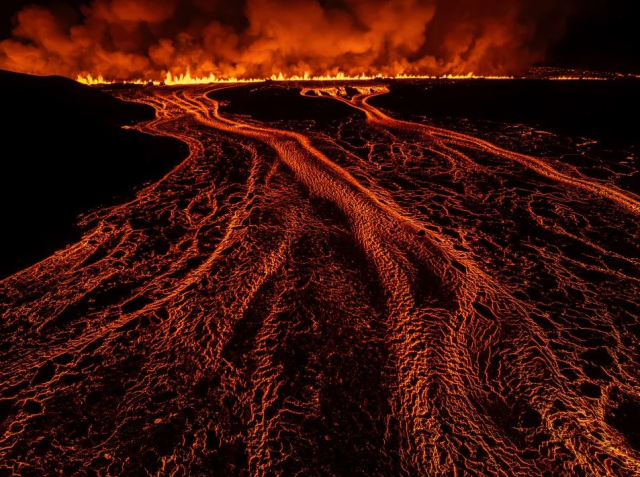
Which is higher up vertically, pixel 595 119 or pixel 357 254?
pixel 595 119

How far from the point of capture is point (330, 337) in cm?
203

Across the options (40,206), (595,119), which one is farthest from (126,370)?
(595,119)

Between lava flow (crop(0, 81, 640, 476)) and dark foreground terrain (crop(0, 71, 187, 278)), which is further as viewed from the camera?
dark foreground terrain (crop(0, 71, 187, 278))

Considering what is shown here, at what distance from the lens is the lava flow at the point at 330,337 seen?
4.84ft

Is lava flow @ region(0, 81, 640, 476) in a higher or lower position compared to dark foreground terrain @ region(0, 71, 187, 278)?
lower

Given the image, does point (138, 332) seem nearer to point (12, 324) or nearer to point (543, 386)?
point (12, 324)

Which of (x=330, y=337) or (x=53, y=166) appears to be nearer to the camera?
(x=330, y=337)

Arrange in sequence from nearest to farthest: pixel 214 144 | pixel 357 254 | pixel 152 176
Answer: pixel 357 254
pixel 152 176
pixel 214 144

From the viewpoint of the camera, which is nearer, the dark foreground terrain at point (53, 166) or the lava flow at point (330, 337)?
the lava flow at point (330, 337)

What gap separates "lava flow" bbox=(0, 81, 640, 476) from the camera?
1477mm

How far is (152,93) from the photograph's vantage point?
12.1 metres

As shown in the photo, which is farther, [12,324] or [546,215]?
[546,215]

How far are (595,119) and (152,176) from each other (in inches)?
396

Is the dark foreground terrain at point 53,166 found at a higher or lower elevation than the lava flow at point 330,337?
higher
